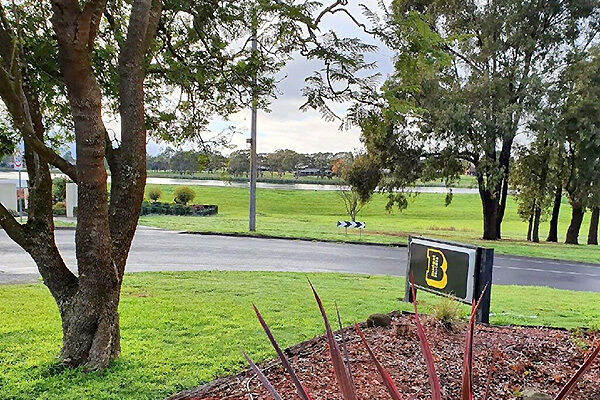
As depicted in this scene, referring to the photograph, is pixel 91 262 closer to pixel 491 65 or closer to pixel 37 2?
pixel 37 2

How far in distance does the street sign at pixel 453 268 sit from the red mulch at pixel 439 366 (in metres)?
0.47

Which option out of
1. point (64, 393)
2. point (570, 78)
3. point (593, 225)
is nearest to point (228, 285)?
point (64, 393)

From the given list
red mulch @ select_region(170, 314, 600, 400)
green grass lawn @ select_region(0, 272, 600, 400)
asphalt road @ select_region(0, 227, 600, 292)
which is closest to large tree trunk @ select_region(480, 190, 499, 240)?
asphalt road @ select_region(0, 227, 600, 292)

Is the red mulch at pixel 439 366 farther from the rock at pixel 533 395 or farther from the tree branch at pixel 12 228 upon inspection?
the tree branch at pixel 12 228

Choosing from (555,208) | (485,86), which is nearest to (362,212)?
(555,208)

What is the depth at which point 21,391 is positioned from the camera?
10.4 ft

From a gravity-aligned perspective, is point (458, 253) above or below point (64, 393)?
above

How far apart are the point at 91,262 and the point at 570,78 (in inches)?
680

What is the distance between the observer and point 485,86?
1634 cm

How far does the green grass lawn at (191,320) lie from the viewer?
3.37 m

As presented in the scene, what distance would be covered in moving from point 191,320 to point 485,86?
47.2ft

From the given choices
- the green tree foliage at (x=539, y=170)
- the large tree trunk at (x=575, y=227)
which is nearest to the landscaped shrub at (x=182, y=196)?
the green tree foliage at (x=539, y=170)

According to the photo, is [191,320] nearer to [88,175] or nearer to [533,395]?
[88,175]

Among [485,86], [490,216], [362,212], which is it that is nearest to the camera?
[485,86]
